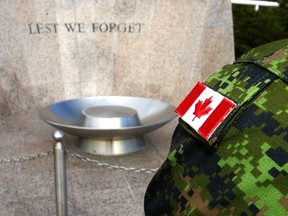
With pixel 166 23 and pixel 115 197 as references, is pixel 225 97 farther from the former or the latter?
pixel 166 23

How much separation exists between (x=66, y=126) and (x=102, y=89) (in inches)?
88.5

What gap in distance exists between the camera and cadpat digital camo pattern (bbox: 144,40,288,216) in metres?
0.95

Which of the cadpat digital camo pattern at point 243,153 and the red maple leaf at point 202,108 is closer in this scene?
the cadpat digital camo pattern at point 243,153

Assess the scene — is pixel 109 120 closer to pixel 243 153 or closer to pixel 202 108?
pixel 202 108

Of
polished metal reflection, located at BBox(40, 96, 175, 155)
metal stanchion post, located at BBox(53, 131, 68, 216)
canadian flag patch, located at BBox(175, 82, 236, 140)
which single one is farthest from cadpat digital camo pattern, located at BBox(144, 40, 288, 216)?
polished metal reflection, located at BBox(40, 96, 175, 155)

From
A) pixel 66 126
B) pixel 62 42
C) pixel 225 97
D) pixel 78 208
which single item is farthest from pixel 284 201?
pixel 62 42

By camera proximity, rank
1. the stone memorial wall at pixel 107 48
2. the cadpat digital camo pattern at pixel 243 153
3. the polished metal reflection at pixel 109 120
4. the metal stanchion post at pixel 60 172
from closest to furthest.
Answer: the cadpat digital camo pattern at pixel 243 153 → the metal stanchion post at pixel 60 172 → the polished metal reflection at pixel 109 120 → the stone memorial wall at pixel 107 48

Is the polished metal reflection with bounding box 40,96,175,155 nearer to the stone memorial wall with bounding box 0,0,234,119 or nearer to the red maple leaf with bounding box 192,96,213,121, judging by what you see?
the stone memorial wall with bounding box 0,0,234,119

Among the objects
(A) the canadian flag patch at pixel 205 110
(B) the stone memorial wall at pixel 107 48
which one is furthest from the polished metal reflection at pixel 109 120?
(A) the canadian flag patch at pixel 205 110

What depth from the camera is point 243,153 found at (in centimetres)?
102

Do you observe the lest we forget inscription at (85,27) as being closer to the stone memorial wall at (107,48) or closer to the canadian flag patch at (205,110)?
the stone memorial wall at (107,48)

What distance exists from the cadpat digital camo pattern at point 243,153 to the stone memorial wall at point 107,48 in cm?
498

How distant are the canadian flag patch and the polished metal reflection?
2.92 meters

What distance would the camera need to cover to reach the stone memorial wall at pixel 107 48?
5.83 metres
